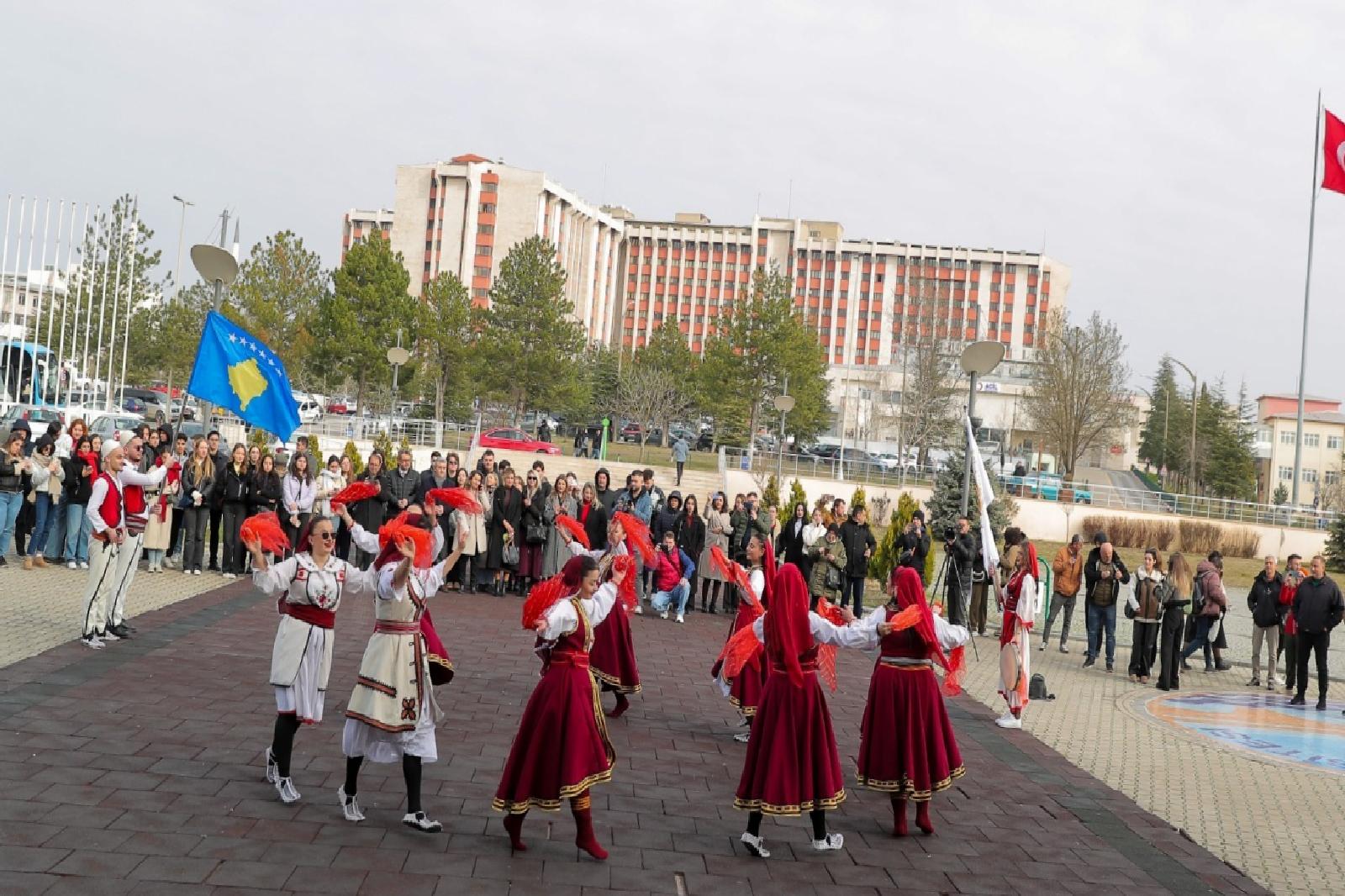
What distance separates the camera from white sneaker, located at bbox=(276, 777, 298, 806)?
7.59 m

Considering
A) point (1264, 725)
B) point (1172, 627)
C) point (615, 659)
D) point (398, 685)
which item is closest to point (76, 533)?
point (615, 659)

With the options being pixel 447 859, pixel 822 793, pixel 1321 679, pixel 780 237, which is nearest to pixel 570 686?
pixel 447 859

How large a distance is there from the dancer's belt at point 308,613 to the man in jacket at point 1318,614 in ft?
39.9

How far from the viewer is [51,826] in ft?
22.2

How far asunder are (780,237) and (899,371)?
192 ft

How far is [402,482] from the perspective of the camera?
1906 centimetres

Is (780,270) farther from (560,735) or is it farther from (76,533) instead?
(560,735)

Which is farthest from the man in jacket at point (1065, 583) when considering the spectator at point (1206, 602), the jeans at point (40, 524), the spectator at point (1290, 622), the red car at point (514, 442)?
the red car at point (514, 442)

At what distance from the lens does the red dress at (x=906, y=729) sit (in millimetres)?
8203

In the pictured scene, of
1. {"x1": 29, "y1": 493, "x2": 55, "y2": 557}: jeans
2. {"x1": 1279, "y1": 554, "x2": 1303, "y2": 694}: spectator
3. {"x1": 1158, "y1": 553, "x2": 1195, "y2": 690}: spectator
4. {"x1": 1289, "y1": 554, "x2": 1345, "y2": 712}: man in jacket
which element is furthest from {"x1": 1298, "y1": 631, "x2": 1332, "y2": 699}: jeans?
{"x1": 29, "y1": 493, "x2": 55, "y2": 557}: jeans

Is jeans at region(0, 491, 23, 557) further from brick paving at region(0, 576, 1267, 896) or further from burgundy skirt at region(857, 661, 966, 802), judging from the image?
burgundy skirt at region(857, 661, 966, 802)

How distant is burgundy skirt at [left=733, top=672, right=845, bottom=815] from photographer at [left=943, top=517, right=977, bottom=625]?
11.2 m

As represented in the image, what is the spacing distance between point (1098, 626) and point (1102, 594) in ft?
1.66

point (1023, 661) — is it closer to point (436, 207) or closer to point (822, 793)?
point (822, 793)
